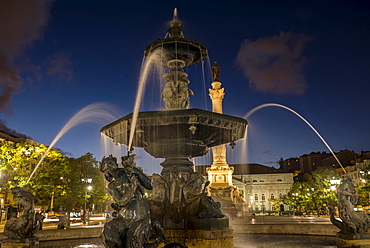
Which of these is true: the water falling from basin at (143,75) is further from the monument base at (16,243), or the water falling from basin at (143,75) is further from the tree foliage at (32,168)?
the tree foliage at (32,168)

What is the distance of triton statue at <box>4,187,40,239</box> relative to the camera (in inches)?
358

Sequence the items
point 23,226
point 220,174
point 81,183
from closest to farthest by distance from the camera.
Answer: point 23,226 < point 81,183 < point 220,174

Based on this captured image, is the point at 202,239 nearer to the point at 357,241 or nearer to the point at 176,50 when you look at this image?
the point at 357,241

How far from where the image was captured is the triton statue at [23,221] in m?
9.09

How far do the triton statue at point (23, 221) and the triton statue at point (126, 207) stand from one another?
4.52 meters

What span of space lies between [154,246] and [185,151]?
4460 mm

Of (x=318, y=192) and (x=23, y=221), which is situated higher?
(x=318, y=192)

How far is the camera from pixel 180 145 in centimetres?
1026

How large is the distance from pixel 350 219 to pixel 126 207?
6.79m

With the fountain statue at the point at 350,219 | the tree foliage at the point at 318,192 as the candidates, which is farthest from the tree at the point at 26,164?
the tree foliage at the point at 318,192

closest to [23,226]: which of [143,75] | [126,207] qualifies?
[126,207]

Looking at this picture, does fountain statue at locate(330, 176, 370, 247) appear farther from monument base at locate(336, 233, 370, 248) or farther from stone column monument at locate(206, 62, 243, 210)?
stone column monument at locate(206, 62, 243, 210)

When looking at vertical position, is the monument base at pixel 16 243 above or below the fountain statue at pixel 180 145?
below

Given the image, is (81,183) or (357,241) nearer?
(357,241)
